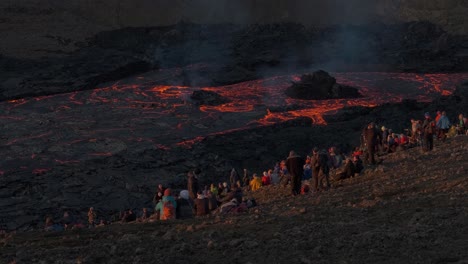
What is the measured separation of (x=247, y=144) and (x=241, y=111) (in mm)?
7799

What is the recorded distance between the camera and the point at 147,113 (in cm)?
5081

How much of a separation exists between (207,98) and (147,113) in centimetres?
569

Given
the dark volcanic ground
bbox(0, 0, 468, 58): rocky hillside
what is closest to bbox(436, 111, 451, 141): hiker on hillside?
the dark volcanic ground

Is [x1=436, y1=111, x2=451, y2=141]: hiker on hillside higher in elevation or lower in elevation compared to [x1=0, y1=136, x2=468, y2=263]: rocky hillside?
lower

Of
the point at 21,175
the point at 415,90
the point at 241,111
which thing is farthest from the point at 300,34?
the point at 21,175

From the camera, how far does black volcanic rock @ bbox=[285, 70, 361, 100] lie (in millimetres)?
56250

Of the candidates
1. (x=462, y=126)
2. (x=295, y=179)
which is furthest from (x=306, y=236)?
(x=462, y=126)

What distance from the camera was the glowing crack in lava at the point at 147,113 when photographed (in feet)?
140

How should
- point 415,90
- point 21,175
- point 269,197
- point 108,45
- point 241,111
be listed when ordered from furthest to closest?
1. point 108,45
2. point 415,90
3. point 241,111
4. point 21,175
5. point 269,197

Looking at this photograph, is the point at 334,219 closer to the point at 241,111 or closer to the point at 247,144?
the point at 247,144

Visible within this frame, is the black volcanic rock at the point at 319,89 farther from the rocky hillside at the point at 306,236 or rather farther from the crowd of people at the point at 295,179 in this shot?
the rocky hillside at the point at 306,236

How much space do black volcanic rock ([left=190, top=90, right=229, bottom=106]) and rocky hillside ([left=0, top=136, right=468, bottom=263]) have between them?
38336 mm

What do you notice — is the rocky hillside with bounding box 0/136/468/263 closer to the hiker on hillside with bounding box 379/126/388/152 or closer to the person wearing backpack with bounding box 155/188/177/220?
the person wearing backpack with bounding box 155/188/177/220

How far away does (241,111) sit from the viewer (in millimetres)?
52156
